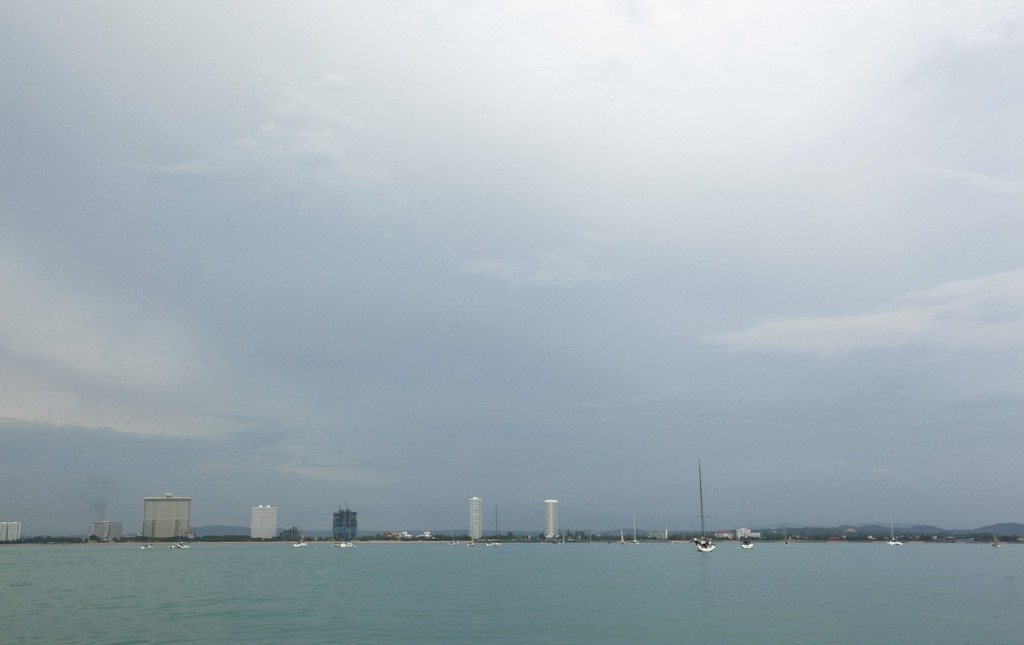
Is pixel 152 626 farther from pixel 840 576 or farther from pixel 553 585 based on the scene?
pixel 840 576

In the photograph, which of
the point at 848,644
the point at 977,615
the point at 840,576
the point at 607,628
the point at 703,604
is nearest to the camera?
the point at 848,644

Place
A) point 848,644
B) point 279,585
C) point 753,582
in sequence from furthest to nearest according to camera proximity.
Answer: point 753,582 → point 279,585 → point 848,644

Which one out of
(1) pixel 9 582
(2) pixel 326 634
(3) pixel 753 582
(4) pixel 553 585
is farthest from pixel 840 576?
(1) pixel 9 582

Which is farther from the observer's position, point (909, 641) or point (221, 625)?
point (221, 625)

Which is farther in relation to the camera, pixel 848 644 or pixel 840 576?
pixel 840 576

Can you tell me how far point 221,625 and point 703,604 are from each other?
33.7 metres

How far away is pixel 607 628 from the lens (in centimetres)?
4200

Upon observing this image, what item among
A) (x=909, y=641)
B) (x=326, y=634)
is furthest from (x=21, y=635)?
(x=909, y=641)

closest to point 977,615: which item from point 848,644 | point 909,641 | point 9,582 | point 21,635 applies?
point 909,641

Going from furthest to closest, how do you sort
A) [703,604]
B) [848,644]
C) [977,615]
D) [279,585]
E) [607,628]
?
1. [279,585]
2. [703,604]
3. [977,615]
4. [607,628]
5. [848,644]

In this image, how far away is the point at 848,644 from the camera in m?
37.0

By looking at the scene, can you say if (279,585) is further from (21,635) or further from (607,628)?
(607,628)

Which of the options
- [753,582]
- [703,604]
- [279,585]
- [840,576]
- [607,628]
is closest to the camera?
[607,628]

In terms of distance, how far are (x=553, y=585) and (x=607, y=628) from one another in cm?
3618
